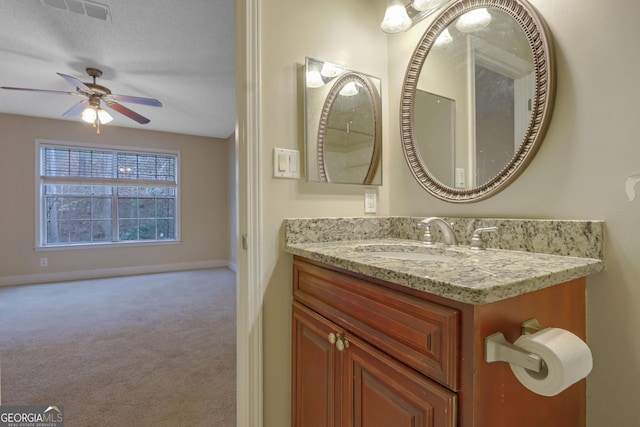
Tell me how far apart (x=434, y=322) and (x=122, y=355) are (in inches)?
93.5

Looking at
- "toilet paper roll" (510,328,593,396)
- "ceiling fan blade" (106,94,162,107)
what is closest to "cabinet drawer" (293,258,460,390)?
"toilet paper roll" (510,328,593,396)

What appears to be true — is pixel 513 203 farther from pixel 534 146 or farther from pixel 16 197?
pixel 16 197

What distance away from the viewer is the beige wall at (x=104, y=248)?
4082 mm

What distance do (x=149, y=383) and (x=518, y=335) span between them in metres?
2.01

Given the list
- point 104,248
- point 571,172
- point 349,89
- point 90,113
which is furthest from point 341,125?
point 104,248

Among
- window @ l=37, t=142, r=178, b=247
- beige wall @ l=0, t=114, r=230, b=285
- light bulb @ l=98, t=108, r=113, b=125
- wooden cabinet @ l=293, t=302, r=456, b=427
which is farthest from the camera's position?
window @ l=37, t=142, r=178, b=247

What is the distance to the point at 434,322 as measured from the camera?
62 centimetres

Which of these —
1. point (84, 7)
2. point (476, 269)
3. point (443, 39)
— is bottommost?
point (476, 269)

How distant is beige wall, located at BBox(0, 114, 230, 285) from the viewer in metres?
4.08

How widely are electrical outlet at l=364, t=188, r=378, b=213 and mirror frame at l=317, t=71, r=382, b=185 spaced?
0.05m

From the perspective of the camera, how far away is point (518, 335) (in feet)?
2.07

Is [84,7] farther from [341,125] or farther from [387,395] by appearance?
[387,395]

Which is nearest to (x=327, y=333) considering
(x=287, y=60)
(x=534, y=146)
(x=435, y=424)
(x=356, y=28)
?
(x=435, y=424)

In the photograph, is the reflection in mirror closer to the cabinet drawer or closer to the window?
the cabinet drawer
